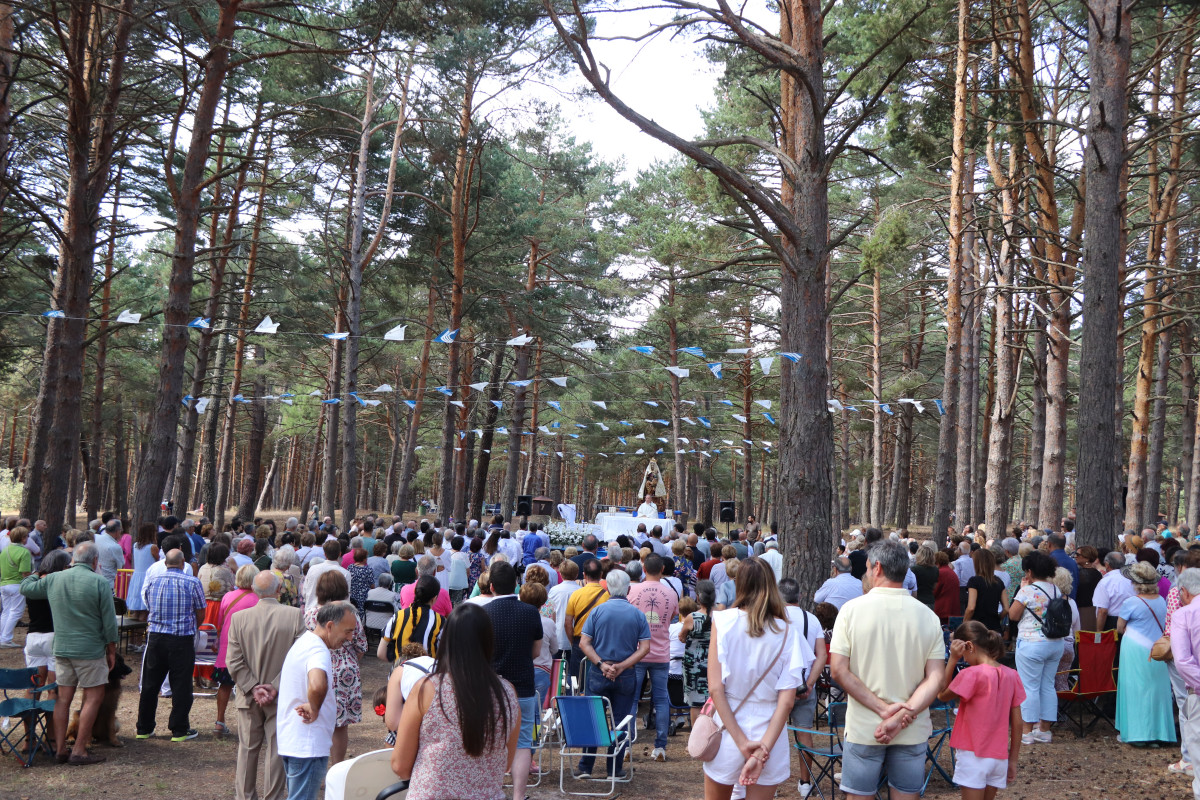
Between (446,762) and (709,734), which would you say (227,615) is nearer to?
(709,734)

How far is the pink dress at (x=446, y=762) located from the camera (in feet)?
9.74

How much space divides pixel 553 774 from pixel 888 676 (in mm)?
3807

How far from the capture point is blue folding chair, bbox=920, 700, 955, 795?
6133 millimetres

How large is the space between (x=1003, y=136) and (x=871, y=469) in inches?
795

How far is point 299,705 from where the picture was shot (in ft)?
15.1

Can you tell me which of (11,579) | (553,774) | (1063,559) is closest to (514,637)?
(553,774)

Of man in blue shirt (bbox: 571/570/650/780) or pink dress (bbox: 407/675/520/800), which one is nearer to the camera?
pink dress (bbox: 407/675/520/800)

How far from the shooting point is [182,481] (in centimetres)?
2034

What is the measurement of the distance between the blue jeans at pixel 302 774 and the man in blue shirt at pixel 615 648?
8.09ft

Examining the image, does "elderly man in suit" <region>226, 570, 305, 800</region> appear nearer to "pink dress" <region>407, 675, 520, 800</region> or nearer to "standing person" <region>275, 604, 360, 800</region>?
"standing person" <region>275, 604, 360, 800</region>

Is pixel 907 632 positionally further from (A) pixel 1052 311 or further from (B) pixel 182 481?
(B) pixel 182 481

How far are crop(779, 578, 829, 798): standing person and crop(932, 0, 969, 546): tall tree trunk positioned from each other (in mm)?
10285

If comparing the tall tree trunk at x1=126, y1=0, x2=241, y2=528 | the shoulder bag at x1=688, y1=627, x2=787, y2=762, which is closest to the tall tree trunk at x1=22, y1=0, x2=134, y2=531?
the tall tree trunk at x1=126, y1=0, x2=241, y2=528

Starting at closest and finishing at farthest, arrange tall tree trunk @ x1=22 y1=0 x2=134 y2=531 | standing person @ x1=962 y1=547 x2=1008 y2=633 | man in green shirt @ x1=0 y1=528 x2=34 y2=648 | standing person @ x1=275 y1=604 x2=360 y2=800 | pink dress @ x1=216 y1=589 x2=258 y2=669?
standing person @ x1=275 y1=604 x2=360 y2=800 → pink dress @ x1=216 y1=589 x2=258 y2=669 → standing person @ x1=962 y1=547 x2=1008 y2=633 → man in green shirt @ x1=0 y1=528 x2=34 y2=648 → tall tree trunk @ x1=22 y1=0 x2=134 y2=531
